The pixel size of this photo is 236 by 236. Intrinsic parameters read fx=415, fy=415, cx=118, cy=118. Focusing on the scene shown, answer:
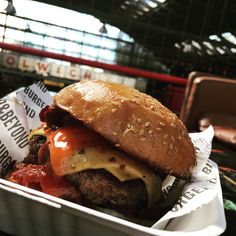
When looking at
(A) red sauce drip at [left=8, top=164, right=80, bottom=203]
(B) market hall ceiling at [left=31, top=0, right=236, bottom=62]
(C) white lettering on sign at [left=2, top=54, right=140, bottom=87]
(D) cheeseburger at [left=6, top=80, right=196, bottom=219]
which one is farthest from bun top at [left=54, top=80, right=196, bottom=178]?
(B) market hall ceiling at [left=31, top=0, right=236, bottom=62]

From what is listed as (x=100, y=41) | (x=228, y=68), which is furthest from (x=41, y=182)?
(x=228, y=68)

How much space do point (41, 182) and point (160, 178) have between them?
0.29 m

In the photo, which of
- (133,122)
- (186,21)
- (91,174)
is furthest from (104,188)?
(186,21)

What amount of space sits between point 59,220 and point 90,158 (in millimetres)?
236

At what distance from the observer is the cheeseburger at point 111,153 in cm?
90

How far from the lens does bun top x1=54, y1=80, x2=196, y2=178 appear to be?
2.96 ft

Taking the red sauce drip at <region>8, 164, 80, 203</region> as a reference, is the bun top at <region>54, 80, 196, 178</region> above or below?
above

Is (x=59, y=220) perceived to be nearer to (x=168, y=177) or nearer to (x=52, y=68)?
(x=168, y=177)

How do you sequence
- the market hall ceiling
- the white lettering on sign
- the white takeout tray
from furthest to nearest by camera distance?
the market hall ceiling → the white lettering on sign → the white takeout tray

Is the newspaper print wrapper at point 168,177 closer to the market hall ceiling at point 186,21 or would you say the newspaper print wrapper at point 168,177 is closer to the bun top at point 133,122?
the bun top at point 133,122

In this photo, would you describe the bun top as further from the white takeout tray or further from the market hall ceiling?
the market hall ceiling

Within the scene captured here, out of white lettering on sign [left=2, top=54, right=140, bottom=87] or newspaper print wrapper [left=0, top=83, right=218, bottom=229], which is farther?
white lettering on sign [left=2, top=54, right=140, bottom=87]

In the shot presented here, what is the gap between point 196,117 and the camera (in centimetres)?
401

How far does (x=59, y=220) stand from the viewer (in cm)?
68
